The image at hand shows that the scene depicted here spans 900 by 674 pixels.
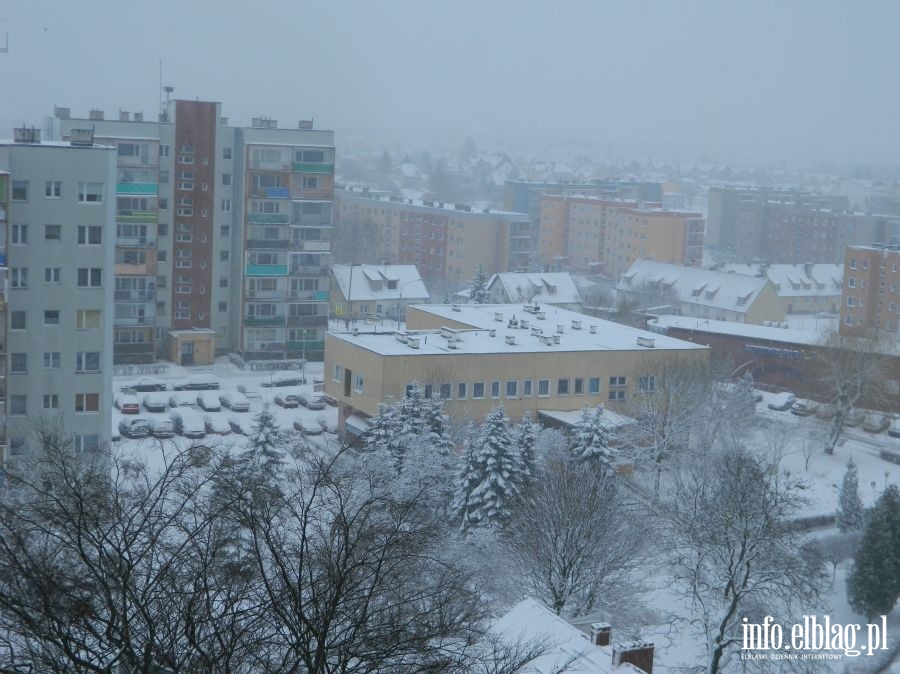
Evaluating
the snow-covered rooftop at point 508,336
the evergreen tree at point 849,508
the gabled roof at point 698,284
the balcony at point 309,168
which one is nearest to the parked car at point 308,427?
the snow-covered rooftop at point 508,336

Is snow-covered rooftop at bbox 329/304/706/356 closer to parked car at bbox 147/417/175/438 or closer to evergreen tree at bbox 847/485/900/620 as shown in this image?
parked car at bbox 147/417/175/438

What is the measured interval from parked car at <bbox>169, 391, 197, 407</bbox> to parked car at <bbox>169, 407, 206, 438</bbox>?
2.06 ft

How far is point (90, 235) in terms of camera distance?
11297 mm

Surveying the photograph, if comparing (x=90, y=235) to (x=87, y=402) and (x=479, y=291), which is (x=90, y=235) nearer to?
(x=87, y=402)

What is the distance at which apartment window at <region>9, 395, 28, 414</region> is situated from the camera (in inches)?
447

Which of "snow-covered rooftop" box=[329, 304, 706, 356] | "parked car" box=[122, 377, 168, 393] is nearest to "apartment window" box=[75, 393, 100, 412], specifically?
"snow-covered rooftop" box=[329, 304, 706, 356]

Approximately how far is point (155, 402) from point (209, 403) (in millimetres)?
879

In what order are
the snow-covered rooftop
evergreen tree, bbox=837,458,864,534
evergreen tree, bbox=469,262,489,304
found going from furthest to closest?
evergreen tree, bbox=469,262,489,304
the snow-covered rooftop
evergreen tree, bbox=837,458,864,534

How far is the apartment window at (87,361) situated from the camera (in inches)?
453

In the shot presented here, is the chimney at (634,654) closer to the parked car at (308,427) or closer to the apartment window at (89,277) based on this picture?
the apartment window at (89,277)

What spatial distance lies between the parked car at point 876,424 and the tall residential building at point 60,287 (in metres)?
13.1

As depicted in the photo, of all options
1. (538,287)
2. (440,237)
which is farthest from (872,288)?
(440,237)

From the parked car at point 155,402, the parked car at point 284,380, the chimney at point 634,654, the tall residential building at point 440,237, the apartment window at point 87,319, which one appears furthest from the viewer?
the tall residential building at point 440,237

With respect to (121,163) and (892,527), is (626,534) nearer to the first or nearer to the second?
(892,527)
